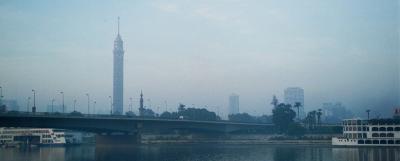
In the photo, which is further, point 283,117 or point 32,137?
point 283,117

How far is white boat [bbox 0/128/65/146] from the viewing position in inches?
3782

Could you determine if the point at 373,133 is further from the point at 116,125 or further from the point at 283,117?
the point at 116,125

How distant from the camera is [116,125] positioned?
78.6 m

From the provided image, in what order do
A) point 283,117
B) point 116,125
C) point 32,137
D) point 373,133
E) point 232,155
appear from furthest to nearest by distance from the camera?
1. point 283,117
2. point 32,137
3. point 116,125
4. point 373,133
5. point 232,155

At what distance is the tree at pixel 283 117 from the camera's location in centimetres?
9844

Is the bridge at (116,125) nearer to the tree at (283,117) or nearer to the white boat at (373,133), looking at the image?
the tree at (283,117)

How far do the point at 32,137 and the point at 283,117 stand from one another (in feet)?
160

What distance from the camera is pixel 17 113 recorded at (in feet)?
196

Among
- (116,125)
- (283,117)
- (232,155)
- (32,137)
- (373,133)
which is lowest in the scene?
(32,137)

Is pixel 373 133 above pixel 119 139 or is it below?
above

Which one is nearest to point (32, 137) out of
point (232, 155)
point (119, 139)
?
point (119, 139)

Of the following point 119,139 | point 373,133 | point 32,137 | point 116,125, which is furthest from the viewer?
point 32,137

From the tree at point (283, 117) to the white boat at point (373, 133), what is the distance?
2516cm

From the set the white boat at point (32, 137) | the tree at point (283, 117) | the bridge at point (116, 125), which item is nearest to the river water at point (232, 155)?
the bridge at point (116, 125)
